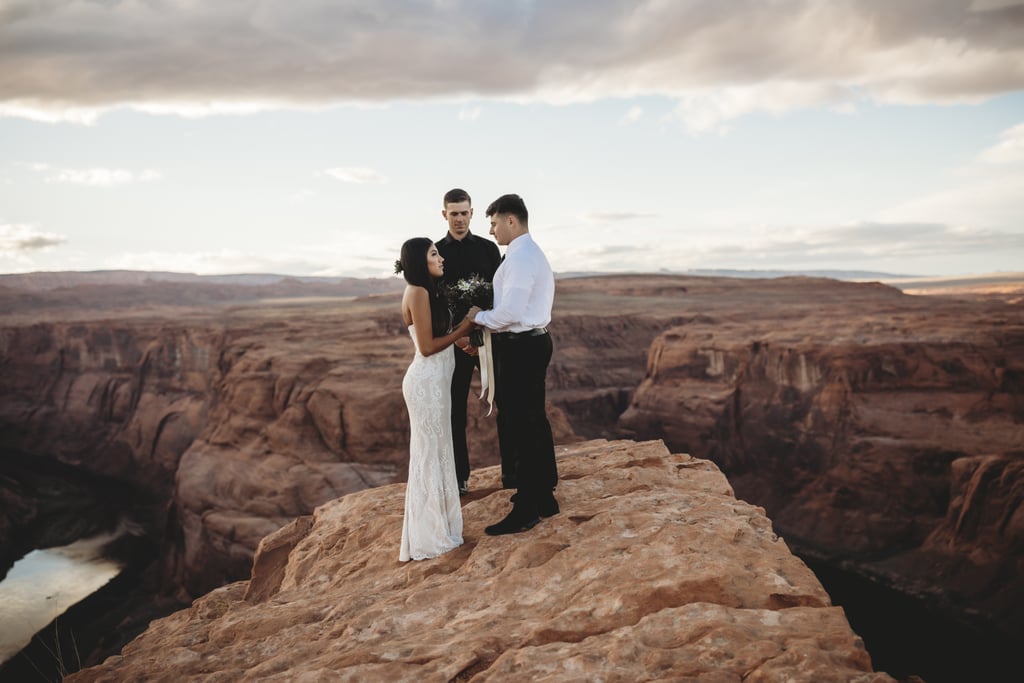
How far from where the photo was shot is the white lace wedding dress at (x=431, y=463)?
18.5 feet

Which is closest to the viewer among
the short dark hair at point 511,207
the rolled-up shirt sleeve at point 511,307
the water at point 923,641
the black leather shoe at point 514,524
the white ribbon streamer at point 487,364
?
the rolled-up shirt sleeve at point 511,307

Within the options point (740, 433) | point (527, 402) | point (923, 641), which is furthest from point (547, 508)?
point (740, 433)

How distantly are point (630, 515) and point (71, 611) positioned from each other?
91.2 ft

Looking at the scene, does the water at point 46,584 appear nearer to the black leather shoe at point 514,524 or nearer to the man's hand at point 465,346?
the man's hand at point 465,346

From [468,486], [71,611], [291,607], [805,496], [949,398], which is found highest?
[468,486]

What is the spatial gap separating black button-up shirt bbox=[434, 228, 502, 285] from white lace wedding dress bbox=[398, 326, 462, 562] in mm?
1240

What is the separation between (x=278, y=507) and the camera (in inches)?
888

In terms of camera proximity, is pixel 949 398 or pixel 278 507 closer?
pixel 278 507

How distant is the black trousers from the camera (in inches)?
211

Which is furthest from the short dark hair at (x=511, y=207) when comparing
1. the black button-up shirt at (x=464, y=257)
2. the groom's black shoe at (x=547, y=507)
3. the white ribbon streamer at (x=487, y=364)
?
the groom's black shoe at (x=547, y=507)

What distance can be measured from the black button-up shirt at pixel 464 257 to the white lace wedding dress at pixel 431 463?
4.07 feet

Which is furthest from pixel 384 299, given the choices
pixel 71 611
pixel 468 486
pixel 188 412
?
pixel 468 486

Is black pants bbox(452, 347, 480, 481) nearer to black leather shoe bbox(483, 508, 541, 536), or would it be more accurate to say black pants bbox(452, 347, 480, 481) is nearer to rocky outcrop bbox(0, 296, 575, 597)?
black leather shoe bbox(483, 508, 541, 536)

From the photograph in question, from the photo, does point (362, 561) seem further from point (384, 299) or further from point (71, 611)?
point (384, 299)
